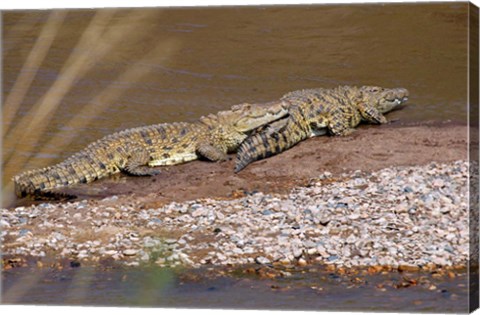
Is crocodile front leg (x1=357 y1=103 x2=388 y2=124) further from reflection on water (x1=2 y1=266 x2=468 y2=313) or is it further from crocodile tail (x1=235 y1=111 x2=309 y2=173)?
reflection on water (x1=2 y1=266 x2=468 y2=313)

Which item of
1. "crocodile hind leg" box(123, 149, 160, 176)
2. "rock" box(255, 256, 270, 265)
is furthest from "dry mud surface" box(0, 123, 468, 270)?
"crocodile hind leg" box(123, 149, 160, 176)

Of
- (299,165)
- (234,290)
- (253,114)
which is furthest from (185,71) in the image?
(234,290)

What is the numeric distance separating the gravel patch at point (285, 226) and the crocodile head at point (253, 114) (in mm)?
985

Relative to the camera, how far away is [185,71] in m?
7.77

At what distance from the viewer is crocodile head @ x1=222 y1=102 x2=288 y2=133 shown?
8.29 m

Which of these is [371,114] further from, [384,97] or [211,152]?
[211,152]

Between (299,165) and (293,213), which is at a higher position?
(299,165)

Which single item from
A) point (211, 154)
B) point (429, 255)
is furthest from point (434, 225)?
point (211, 154)

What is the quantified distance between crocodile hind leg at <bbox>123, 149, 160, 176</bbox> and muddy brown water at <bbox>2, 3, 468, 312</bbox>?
40 cm

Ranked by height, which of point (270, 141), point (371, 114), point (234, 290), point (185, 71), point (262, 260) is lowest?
point (234, 290)

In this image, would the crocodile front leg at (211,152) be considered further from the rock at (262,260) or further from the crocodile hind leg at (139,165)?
the rock at (262,260)

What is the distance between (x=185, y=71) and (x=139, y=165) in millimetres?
1164

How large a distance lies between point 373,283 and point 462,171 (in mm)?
843

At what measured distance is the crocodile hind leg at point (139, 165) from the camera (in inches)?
333
